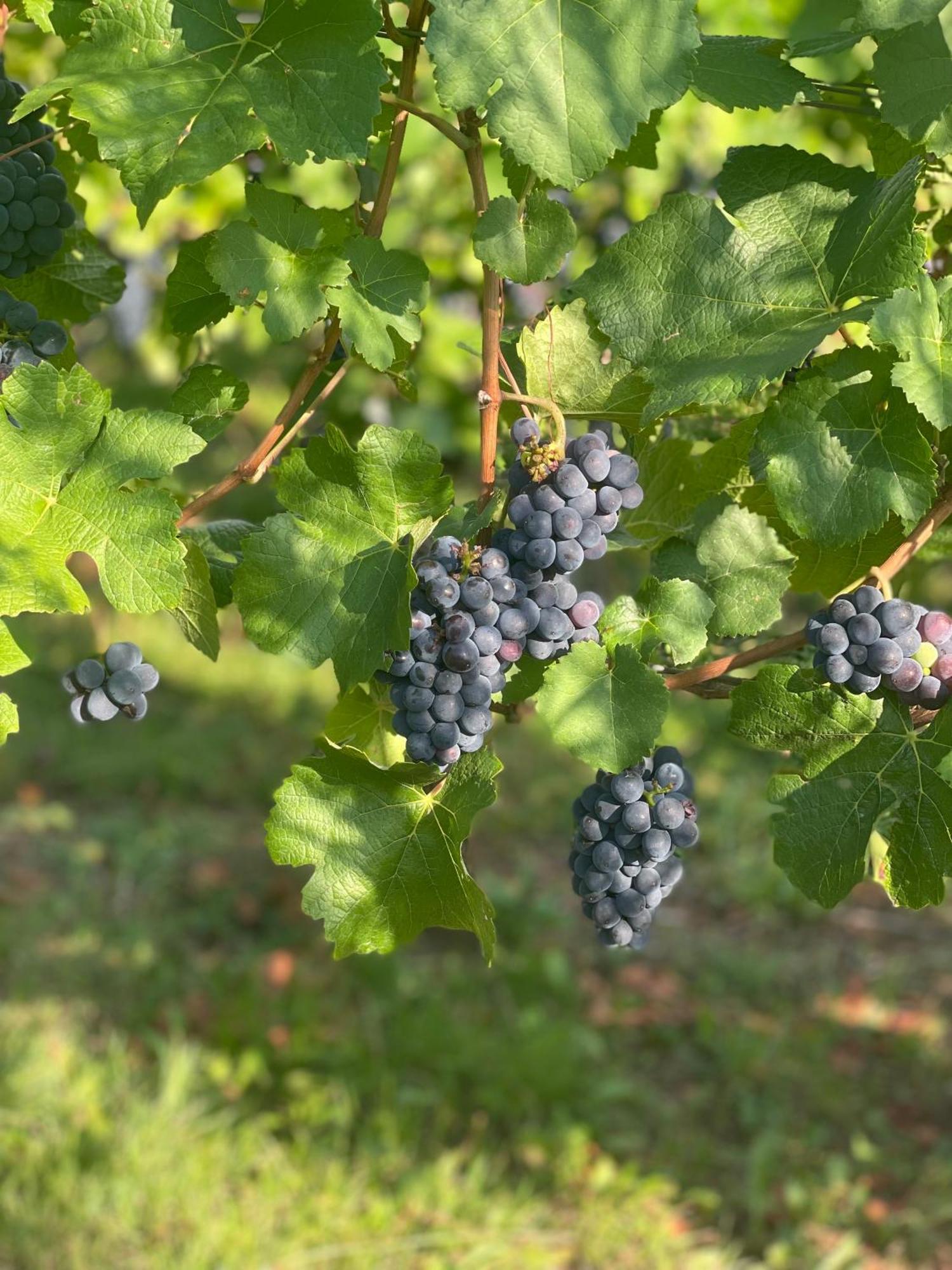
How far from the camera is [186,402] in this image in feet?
3.77

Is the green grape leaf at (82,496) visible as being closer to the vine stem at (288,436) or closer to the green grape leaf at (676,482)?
the vine stem at (288,436)

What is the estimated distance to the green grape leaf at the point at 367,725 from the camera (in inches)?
46.0

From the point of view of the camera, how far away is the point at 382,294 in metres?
1.10

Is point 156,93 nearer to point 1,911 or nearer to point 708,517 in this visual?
point 708,517

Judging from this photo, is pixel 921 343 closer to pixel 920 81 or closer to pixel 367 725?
pixel 920 81

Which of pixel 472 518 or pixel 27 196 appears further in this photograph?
pixel 27 196

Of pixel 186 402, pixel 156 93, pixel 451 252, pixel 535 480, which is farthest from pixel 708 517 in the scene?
pixel 451 252

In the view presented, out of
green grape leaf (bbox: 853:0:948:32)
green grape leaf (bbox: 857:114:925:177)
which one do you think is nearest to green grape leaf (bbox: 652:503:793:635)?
green grape leaf (bbox: 857:114:925:177)

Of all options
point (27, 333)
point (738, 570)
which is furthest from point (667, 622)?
point (27, 333)

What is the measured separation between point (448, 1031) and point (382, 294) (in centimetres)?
321

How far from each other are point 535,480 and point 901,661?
317mm

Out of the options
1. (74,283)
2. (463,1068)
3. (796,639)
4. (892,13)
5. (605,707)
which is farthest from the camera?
(463,1068)

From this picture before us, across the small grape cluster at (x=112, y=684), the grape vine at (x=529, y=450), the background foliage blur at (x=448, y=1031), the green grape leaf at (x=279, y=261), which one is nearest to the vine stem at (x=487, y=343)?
the grape vine at (x=529, y=450)

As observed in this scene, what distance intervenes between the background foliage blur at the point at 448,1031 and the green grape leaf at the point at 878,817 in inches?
61.0
